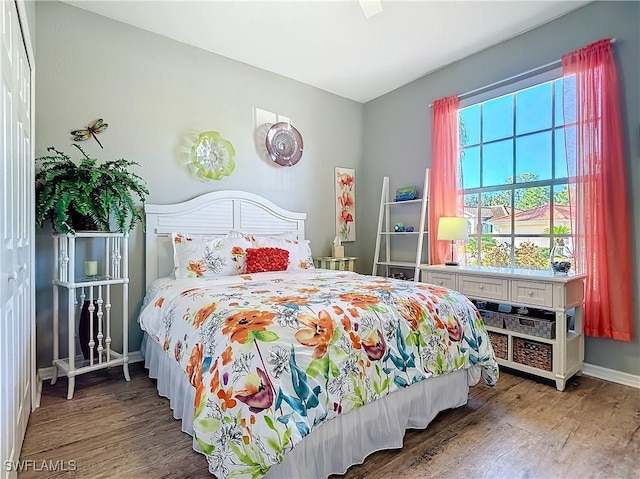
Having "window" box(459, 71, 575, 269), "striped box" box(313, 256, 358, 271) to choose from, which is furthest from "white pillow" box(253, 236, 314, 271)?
"window" box(459, 71, 575, 269)

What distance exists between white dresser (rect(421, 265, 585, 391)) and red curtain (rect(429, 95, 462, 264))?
74cm

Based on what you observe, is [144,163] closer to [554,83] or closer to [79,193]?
[79,193]

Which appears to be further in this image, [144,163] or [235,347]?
[144,163]

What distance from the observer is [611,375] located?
265 centimetres

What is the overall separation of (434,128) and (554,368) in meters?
2.46

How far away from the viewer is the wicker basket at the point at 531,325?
2576mm

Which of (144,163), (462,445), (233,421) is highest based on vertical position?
(144,163)

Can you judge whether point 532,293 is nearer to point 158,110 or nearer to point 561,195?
point 561,195

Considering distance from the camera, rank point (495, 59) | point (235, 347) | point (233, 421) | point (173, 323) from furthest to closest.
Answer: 1. point (495, 59)
2. point (173, 323)
3. point (235, 347)
4. point (233, 421)

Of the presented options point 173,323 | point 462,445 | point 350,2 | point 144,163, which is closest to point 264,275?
point 173,323

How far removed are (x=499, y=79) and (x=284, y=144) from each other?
2186 mm

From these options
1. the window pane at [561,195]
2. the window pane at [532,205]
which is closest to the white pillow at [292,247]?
the window pane at [532,205]

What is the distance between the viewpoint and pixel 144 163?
310cm

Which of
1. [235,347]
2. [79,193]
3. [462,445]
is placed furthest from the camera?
[79,193]
